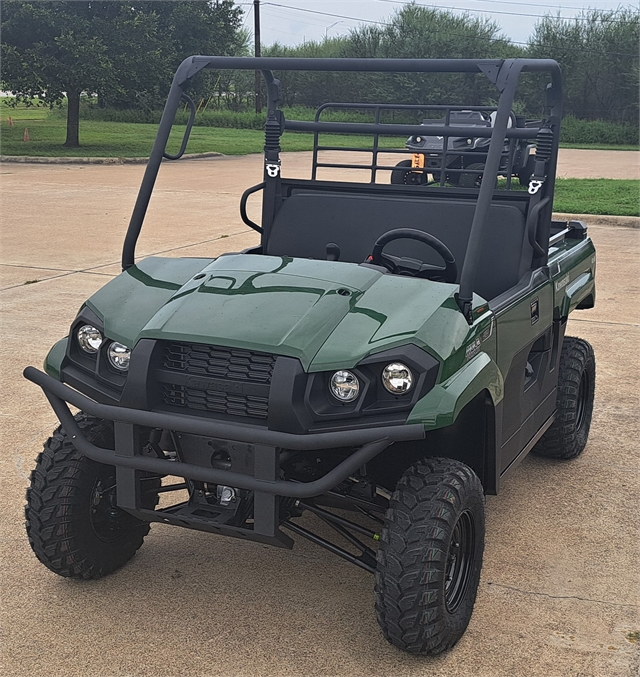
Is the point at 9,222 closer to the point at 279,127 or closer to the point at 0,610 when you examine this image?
the point at 279,127

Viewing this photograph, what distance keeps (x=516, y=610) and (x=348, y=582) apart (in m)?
0.60

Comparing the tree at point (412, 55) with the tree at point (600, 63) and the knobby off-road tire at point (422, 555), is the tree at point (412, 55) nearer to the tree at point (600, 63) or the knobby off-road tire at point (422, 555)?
the tree at point (600, 63)

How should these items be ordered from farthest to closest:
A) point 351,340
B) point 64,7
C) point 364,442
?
point 64,7 < point 351,340 < point 364,442

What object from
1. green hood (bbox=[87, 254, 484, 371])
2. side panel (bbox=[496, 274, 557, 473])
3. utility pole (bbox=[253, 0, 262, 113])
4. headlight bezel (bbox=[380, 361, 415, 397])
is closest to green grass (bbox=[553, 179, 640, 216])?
side panel (bbox=[496, 274, 557, 473])

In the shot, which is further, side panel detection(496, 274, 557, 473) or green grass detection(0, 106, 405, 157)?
green grass detection(0, 106, 405, 157)

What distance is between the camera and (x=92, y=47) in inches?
896

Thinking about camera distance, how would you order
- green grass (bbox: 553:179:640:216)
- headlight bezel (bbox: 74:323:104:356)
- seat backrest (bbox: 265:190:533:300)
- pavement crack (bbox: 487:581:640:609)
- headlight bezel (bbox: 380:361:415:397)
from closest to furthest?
headlight bezel (bbox: 380:361:415:397)
headlight bezel (bbox: 74:323:104:356)
pavement crack (bbox: 487:581:640:609)
seat backrest (bbox: 265:190:533:300)
green grass (bbox: 553:179:640:216)

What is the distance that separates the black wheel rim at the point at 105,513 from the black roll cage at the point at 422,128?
0.83 meters

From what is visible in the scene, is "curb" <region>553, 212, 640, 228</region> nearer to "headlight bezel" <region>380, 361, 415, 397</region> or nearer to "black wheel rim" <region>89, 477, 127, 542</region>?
"black wheel rim" <region>89, 477, 127, 542</region>

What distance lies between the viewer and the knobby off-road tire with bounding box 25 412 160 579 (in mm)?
3152

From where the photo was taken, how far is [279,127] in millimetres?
4598

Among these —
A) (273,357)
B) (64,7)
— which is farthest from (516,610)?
(64,7)

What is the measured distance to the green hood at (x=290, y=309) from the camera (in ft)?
9.20

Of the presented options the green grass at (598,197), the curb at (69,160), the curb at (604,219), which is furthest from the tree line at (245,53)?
the curb at (604,219)
